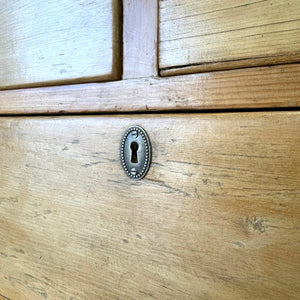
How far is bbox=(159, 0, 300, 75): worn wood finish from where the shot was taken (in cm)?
30

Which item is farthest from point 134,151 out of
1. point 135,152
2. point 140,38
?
point 140,38

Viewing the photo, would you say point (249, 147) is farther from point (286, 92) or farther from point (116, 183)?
point (116, 183)

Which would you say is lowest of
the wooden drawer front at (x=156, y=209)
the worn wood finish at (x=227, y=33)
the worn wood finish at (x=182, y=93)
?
the wooden drawer front at (x=156, y=209)

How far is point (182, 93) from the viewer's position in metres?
0.36

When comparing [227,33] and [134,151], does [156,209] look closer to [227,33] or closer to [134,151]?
[134,151]

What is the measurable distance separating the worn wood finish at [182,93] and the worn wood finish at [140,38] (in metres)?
0.01

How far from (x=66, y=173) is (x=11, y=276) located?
0.20 metres

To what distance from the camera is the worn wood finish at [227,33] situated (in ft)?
1.00

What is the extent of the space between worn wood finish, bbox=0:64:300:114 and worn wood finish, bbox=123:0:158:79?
14 mm

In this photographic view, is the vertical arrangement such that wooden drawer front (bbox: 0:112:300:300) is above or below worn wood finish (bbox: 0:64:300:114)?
below

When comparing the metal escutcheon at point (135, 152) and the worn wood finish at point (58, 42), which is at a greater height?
the worn wood finish at point (58, 42)

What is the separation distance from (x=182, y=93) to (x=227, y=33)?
0.24ft

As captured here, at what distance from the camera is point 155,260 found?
38 cm

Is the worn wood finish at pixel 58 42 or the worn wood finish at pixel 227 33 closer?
the worn wood finish at pixel 227 33
